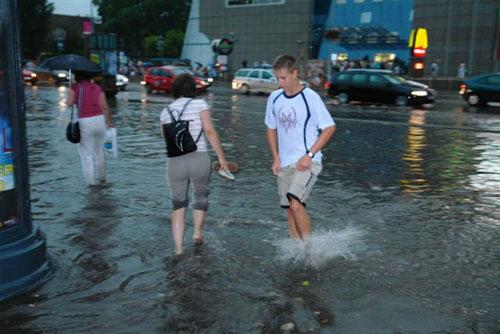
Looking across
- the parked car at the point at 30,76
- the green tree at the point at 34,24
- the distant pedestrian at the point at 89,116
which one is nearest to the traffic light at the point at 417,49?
the parked car at the point at 30,76

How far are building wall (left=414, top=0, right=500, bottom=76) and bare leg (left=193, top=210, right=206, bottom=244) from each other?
152 ft

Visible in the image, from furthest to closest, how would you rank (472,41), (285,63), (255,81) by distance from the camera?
(472,41) < (255,81) < (285,63)

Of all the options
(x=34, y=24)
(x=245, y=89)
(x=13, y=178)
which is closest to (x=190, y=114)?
(x=13, y=178)

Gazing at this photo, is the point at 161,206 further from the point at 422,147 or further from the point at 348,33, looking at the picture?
the point at 348,33

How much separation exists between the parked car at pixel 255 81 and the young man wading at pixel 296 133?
27.3 metres

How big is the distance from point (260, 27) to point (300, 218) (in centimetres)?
6880

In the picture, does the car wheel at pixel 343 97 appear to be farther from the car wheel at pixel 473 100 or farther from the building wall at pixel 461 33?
the building wall at pixel 461 33

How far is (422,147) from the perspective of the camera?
11.8 meters

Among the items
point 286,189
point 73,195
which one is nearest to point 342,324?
point 286,189

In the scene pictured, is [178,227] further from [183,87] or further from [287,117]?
[287,117]

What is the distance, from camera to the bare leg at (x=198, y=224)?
5293 mm

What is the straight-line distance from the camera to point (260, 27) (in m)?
71.2

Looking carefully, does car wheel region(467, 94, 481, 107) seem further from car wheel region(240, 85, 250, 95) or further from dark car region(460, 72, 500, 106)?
car wheel region(240, 85, 250, 95)

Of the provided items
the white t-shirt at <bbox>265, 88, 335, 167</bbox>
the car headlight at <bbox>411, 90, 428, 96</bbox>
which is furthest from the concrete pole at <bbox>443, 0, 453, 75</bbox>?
the white t-shirt at <bbox>265, 88, 335, 167</bbox>
